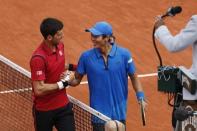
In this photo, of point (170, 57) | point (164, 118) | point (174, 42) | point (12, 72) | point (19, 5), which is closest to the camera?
point (174, 42)

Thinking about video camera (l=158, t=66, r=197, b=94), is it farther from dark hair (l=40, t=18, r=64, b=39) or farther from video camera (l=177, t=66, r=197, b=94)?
dark hair (l=40, t=18, r=64, b=39)

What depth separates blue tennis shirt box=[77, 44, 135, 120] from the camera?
7.79 m

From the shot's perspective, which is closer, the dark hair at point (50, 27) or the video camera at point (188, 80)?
the video camera at point (188, 80)

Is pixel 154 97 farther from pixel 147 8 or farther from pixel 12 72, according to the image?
pixel 147 8

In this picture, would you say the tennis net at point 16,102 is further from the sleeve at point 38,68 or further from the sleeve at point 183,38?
the sleeve at point 183,38

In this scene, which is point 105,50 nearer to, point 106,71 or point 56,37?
point 106,71

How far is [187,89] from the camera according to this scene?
6.72 m

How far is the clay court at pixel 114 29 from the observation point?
12172mm

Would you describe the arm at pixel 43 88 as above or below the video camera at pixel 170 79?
below

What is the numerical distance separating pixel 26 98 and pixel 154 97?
3.04 meters

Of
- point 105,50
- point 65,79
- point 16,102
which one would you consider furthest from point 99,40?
point 16,102

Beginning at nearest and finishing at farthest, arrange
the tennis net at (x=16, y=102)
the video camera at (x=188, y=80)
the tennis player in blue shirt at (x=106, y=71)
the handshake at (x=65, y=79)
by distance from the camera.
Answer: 1. the video camera at (x=188, y=80)
2. the handshake at (x=65, y=79)
3. the tennis player in blue shirt at (x=106, y=71)
4. the tennis net at (x=16, y=102)

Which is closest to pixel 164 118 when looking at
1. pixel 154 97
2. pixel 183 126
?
pixel 154 97

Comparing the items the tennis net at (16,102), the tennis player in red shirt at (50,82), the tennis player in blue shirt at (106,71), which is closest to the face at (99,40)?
the tennis player in blue shirt at (106,71)
